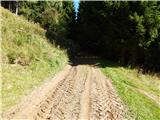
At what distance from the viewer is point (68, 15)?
65.3 m

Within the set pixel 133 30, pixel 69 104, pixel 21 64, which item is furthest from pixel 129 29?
pixel 69 104

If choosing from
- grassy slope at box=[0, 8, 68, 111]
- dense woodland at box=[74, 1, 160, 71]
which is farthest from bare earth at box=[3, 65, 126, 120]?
dense woodland at box=[74, 1, 160, 71]

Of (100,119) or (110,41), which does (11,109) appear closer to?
(100,119)

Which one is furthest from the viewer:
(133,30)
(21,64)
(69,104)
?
(133,30)

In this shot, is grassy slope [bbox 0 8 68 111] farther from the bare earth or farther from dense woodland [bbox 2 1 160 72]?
dense woodland [bbox 2 1 160 72]

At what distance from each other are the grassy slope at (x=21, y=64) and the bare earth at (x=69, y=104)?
0.57m

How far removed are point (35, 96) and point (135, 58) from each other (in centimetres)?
2131

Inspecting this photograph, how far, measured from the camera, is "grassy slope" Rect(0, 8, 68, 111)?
14.2m

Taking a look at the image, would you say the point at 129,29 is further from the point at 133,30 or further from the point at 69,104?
the point at 69,104

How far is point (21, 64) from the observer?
67.3 ft

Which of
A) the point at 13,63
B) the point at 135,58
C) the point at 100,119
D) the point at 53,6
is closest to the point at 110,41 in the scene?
the point at 135,58

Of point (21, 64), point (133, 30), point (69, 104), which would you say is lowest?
point (69, 104)

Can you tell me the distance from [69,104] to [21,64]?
8.23 meters

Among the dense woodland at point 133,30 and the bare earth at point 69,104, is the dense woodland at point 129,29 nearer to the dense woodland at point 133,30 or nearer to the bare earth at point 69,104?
the dense woodland at point 133,30
